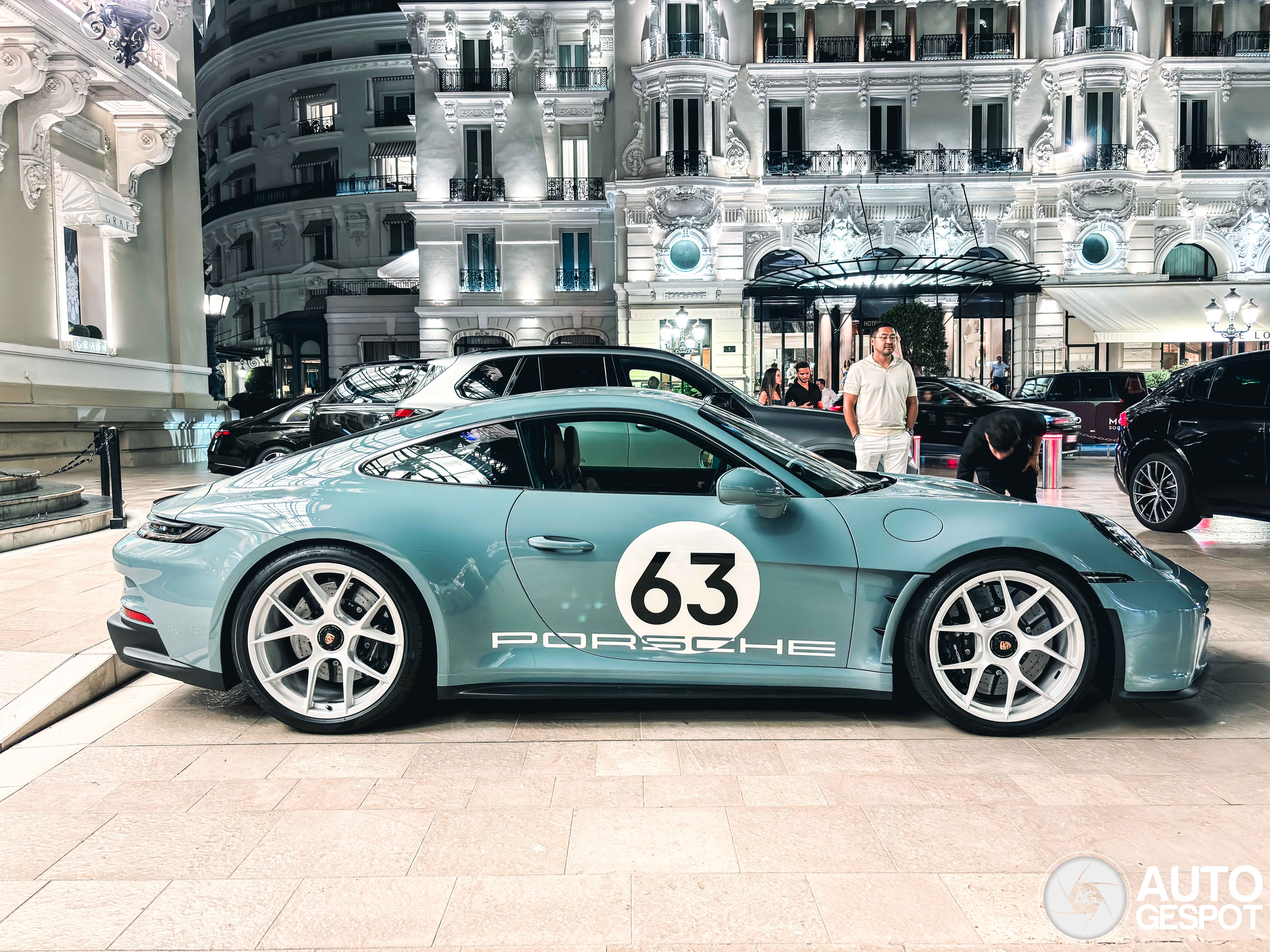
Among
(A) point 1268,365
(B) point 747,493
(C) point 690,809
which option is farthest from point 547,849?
(A) point 1268,365

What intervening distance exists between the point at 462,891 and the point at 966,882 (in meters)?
1.42

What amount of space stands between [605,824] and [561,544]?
1.11m

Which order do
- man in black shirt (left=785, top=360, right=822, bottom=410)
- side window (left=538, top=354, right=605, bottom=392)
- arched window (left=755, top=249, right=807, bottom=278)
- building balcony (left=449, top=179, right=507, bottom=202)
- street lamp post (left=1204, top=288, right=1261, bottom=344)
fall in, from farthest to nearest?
building balcony (left=449, top=179, right=507, bottom=202)
arched window (left=755, top=249, right=807, bottom=278)
street lamp post (left=1204, top=288, right=1261, bottom=344)
man in black shirt (left=785, top=360, right=822, bottom=410)
side window (left=538, top=354, right=605, bottom=392)

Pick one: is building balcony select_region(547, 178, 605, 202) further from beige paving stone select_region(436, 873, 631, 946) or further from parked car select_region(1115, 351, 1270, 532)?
beige paving stone select_region(436, 873, 631, 946)

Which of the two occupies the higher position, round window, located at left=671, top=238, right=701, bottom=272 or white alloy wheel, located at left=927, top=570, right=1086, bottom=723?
round window, located at left=671, top=238, right=701, bottom=272

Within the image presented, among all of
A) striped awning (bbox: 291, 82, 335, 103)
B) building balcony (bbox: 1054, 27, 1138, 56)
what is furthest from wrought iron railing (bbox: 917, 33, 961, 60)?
striped awning (bbox: 291, 82, 335, 103)

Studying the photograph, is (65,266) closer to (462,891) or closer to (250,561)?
(250,561)

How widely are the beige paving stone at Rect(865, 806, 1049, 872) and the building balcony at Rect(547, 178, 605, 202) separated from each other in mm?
34229

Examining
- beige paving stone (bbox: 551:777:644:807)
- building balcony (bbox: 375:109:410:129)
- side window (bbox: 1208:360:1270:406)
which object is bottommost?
beige paving stone (bbox: 551:777:644:807)

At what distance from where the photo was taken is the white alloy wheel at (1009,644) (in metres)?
3.73

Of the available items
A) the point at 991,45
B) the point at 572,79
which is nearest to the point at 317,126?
the point at 572,79

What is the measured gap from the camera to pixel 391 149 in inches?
1768

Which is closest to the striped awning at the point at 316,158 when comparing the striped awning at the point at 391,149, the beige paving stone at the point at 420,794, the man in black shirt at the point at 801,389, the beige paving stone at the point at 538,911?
the striped awning at the point at 391,149

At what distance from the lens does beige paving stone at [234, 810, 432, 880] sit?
2816mm
